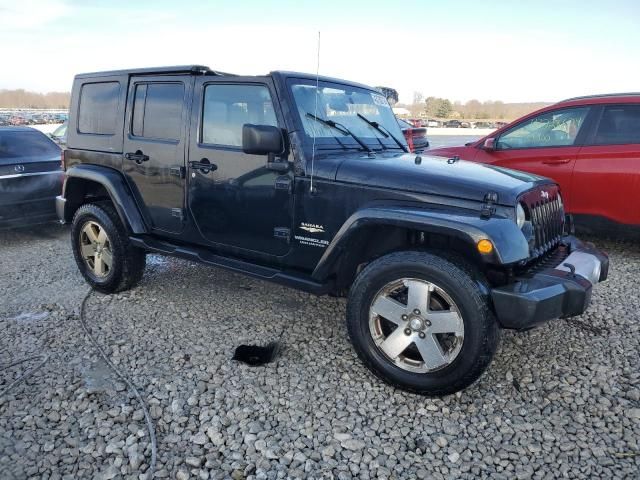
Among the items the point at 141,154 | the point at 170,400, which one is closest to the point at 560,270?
the point at 170,400

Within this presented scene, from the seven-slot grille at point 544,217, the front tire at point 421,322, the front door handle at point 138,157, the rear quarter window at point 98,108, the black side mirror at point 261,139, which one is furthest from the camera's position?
the rear quarter window at point 98,108

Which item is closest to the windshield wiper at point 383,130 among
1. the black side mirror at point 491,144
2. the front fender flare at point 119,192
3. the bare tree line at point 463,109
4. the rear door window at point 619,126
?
the front fender flare at point 119,192

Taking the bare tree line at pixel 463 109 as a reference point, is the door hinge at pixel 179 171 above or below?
below

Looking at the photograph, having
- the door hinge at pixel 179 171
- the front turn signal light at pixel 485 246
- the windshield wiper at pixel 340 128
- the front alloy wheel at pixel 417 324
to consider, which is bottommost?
the front alloy wheel at pixel 417 324

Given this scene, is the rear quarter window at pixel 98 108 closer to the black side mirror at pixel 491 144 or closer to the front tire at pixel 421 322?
the front tire at pixel 421 322

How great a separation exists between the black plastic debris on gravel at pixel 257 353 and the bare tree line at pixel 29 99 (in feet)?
206

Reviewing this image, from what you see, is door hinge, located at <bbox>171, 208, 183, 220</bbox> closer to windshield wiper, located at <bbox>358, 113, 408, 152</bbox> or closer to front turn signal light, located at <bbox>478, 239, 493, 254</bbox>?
windshield wiper, located at <bbox>358, 113, 408, 152</bbox>

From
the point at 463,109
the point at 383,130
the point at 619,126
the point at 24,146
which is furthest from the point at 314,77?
the point at 463,109

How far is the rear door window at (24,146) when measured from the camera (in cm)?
647

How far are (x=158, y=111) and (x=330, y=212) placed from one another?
72.1 inches

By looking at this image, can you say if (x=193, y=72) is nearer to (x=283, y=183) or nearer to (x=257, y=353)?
(x=283, y=183)

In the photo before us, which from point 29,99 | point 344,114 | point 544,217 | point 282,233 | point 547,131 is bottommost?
point 282,233

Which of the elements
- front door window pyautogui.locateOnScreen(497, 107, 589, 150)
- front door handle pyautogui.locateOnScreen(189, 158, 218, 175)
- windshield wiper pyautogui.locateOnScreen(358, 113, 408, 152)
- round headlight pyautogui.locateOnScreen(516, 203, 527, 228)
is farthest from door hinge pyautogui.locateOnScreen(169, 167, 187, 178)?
front door window pyautogui.locateOnScreen(497, 107, 589, 150)

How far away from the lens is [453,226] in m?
2.73
